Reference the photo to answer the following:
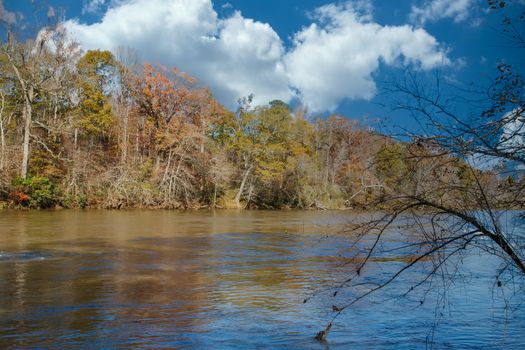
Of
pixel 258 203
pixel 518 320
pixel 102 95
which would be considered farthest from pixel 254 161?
pixel 518 320

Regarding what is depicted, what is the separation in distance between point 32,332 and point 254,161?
49.1 m

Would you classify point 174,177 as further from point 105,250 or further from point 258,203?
point 105,250

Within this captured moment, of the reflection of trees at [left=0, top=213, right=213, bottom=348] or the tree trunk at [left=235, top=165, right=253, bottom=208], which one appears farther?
the tree trunk at [left=235, top=165, right=253, bottom=208]

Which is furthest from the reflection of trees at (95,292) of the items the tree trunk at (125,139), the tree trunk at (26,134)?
the tree trunk at (125,139)

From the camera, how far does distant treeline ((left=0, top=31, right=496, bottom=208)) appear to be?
38.8 metres

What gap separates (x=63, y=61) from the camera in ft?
134

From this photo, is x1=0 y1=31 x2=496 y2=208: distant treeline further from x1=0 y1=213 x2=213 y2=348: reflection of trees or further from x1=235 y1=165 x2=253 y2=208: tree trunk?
x1=0 y1=213 x2=213 y2=348: reflection of trees

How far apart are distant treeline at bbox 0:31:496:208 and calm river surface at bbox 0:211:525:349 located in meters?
17.5

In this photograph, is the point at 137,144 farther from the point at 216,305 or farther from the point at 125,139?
the point at 216,305

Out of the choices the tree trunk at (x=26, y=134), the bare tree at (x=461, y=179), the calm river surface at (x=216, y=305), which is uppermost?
the tree trunk at (x=26, y=134)

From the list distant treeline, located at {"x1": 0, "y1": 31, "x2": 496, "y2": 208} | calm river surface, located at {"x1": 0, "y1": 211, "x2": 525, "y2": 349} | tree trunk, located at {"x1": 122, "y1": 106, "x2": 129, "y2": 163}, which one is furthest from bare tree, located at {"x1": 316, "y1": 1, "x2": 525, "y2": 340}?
tree trunk, located at {"x1": 122, "y1": 106, "x2": 129, "y2": 163}

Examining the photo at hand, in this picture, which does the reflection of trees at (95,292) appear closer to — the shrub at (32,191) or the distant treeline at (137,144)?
the distant treeline at (137,144)

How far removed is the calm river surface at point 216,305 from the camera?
6.94 m

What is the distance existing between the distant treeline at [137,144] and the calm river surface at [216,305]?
17.5m
